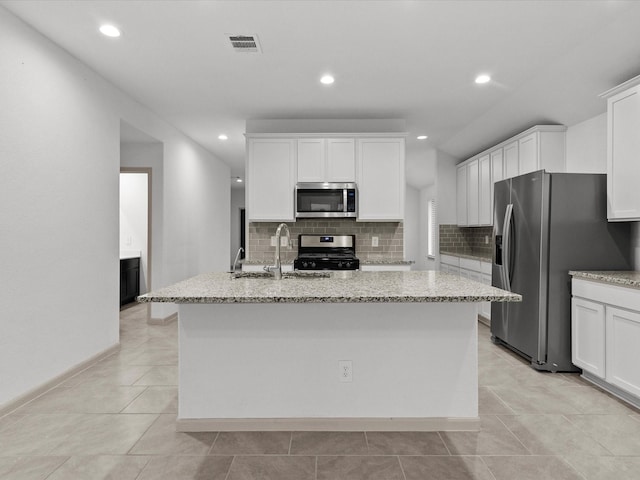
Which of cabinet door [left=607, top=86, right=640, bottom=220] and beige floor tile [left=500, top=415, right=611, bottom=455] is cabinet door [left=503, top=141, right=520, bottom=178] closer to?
cabinet door [left=607, top=86, right=640, bottom=220]

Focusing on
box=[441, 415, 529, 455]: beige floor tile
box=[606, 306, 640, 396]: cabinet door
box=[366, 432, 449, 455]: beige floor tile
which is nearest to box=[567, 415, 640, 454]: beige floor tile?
box=[606, 306, 640, 396]: cabinet door

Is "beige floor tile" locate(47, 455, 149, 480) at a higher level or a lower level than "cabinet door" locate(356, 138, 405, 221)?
lower

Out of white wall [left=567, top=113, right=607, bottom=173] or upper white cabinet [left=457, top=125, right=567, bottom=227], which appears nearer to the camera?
white wall [left=567, top=113, right=607, bottom=173]

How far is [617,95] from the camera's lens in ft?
9.85

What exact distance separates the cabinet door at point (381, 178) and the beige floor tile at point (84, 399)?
3.08m

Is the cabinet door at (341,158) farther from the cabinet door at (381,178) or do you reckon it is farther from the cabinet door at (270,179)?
the cabinet door at (270,179)

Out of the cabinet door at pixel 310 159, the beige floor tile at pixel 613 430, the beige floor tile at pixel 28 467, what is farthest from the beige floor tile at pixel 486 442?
the cabinet door at pixel 310 159

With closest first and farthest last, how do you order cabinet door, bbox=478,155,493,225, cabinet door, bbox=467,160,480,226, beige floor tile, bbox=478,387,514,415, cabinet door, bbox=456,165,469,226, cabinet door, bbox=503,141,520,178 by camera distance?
beige floor tile, bbox=478,387,514,415 → cabinet door, bbox=503,141,520,178 → cabinet door, bbox=478,155,493,225 → cabinet door, bbox=467,160,480,226 → cabinet door, bbox=456,165,469,226

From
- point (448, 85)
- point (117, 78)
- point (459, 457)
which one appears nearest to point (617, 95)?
point (448, 85)

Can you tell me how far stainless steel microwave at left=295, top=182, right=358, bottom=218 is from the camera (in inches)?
182

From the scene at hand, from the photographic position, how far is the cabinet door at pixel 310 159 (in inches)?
185

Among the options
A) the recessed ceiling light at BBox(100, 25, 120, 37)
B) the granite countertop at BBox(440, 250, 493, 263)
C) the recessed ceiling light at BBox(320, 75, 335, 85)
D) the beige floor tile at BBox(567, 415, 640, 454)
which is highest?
the recessed ceiling light at BBox(320, 75, 335, 85)

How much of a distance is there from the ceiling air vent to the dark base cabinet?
4.10m

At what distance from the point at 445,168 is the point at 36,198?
5.83 meters
